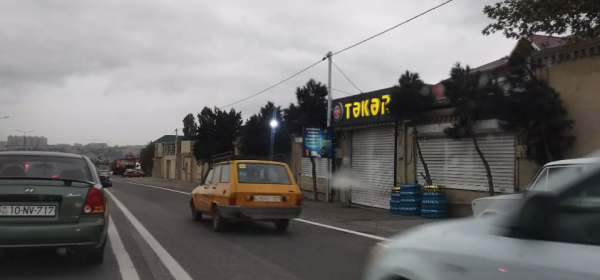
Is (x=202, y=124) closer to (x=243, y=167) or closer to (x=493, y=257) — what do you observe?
(x=243, y=167)

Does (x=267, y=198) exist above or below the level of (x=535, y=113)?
below

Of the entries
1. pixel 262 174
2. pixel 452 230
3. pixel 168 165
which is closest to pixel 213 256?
pixel 262 174

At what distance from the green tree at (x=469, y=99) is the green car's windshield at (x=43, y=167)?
10.2 meters

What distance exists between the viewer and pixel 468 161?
625 inches

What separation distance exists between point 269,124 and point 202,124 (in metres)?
12.6

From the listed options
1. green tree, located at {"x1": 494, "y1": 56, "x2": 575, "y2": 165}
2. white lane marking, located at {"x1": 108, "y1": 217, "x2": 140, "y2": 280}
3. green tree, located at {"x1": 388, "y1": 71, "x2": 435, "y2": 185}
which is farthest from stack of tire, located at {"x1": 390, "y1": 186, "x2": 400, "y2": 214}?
white lane marking, located at {"x1": 108, "y1": 217, "x2": 140, "y2": 280}

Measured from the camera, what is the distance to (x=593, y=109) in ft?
40.1

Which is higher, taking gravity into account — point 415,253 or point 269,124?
point 269,124

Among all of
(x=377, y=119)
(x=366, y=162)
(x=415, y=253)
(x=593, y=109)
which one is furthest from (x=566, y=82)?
(x=415, y=253)

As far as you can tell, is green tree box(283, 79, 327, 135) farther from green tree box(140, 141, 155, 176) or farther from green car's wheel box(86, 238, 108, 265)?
green tree box(140, 141, 155, 176)

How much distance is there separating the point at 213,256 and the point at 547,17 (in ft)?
35.2

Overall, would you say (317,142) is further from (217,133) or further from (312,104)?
(217,133)

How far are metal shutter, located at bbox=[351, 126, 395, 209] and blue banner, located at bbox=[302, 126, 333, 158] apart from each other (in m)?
1.09

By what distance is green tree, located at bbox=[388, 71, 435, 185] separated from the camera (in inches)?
666
